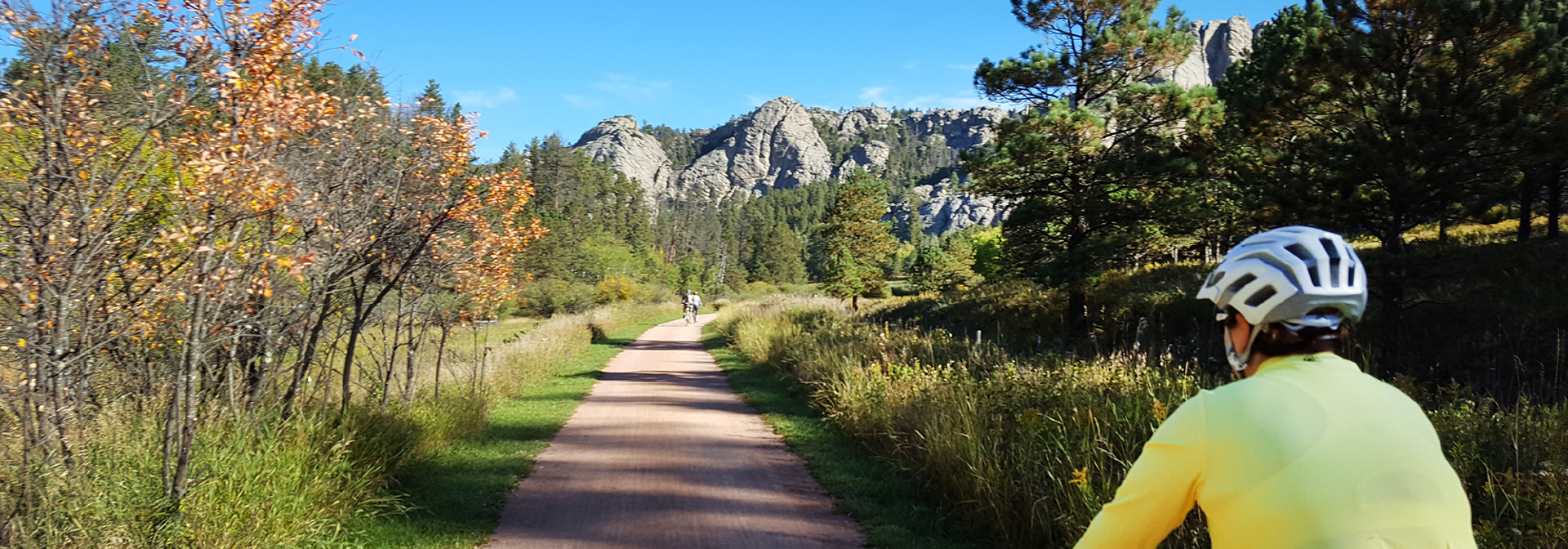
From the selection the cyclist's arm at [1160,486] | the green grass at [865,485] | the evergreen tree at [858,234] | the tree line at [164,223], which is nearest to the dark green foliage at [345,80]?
the tree line at [164,223]

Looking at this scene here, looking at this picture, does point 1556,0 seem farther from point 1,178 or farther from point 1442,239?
point 1,178

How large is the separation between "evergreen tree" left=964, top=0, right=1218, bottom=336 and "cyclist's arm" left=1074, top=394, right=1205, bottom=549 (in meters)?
15.8

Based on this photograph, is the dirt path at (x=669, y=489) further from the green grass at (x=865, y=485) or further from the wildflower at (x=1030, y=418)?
the wildflower at (x=1030, y=418)

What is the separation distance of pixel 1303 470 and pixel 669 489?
6327mm

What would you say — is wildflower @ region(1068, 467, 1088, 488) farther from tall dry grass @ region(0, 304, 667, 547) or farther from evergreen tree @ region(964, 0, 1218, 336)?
evergreen tree @ region(964, 0, 1218, 336)

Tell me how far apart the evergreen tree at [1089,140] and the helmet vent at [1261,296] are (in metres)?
15.6

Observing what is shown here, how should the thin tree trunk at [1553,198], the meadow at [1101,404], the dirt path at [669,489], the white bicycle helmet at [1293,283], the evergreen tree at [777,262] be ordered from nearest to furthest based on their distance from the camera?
the white bicycle helmet at [1293,283], the meadow at [1101,404], the dirt path at [669,489], the thin tree trunk at [1553,198], the evergreen tree at [777,262]

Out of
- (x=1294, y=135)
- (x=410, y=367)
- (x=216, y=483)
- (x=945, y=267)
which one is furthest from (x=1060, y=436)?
(x=945, y=267)

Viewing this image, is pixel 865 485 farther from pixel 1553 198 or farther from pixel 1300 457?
pixel 1553 198

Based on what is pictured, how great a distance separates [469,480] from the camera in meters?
7.55

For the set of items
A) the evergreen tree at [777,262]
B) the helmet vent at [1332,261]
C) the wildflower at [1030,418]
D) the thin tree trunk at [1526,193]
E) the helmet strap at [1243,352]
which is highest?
the evergreen tree at [777,262]

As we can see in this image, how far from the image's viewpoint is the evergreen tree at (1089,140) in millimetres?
16953

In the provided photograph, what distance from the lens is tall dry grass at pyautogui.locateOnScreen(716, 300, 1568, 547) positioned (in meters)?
4.51

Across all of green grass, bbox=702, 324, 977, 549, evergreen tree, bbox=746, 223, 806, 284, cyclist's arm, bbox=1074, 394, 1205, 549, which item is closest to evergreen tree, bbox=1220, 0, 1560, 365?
green grass, bbox=702, 324, 977, 549
